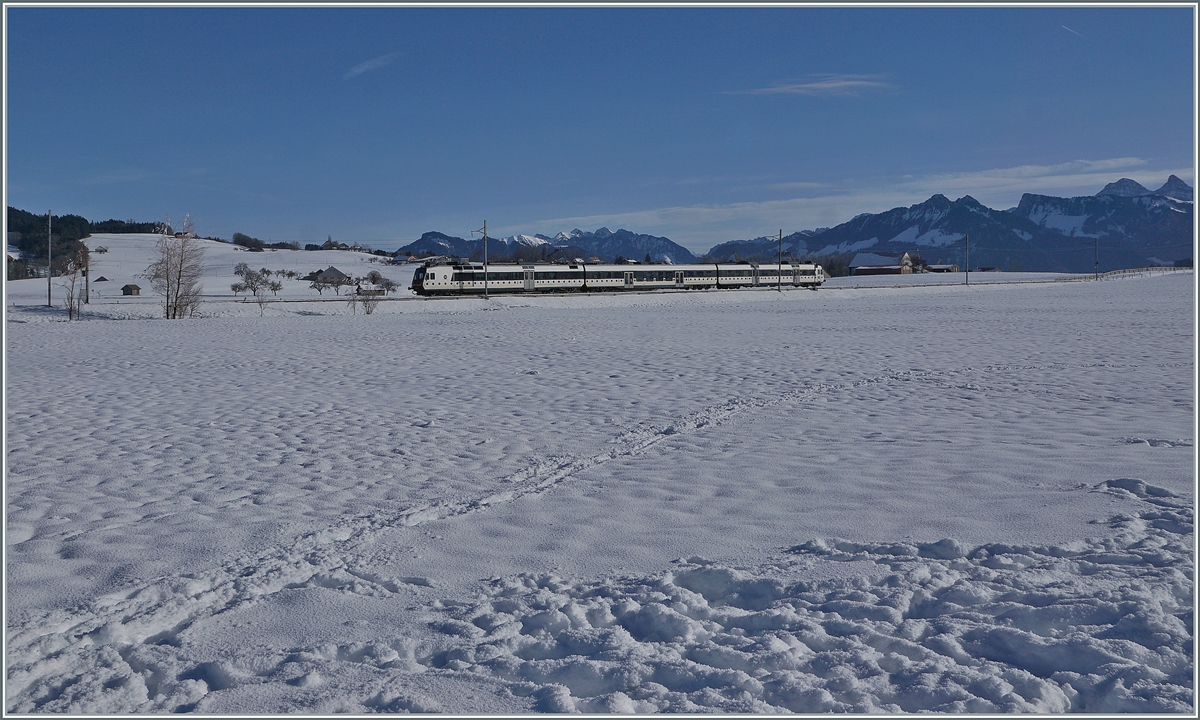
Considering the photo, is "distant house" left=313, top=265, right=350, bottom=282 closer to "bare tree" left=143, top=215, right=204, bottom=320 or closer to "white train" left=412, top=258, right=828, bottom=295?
"white train" left=412, top=258, right=828, bottom=295

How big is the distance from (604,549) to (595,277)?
62881mm

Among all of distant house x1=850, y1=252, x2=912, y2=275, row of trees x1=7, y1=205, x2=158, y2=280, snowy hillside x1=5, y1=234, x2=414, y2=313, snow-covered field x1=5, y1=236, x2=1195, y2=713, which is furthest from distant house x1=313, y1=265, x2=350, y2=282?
distant house x1=850, y1=252, x2=912, y2=275

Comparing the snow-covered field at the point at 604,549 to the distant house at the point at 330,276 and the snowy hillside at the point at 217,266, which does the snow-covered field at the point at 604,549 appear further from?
the distant house at the point at 330,276

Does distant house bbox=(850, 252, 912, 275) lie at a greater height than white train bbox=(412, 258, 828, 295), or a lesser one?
greater

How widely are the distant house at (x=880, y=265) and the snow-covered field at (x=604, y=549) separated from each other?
151111 mm

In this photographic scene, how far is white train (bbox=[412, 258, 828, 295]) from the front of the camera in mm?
62656

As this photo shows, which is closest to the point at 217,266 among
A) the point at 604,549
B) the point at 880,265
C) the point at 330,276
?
the point at 330,276

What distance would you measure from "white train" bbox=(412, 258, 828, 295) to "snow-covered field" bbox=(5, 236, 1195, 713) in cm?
4974

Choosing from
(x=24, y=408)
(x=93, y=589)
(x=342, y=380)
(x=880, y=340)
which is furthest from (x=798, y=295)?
(x=93, y=589)

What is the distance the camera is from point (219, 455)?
8734 mm

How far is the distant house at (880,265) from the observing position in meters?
158

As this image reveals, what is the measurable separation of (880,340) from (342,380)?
1659 centimetres

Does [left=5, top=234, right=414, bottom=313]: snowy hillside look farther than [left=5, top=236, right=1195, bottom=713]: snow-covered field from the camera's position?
Yes

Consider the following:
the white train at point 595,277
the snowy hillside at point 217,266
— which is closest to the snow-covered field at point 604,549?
the white train at point 595,277
